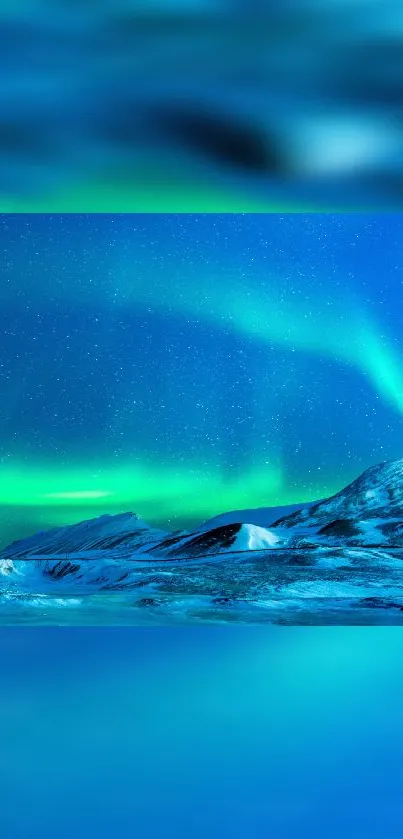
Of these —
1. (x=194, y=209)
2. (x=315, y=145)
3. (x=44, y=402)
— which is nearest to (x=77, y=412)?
(x=44, y=402)

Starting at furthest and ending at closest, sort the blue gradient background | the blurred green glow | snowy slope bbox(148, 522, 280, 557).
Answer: snowy slope bbox(148, 522, 280, 557) → the blurred green glow → the blue gradient background

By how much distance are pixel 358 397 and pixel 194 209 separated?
6.19 ft

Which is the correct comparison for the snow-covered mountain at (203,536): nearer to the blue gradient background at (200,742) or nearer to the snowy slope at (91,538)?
the snowy slope at (91,538)

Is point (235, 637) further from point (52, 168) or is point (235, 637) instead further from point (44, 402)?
point (44, 402)

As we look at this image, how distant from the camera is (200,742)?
230 centimetres

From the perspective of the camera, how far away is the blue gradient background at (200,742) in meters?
1.76

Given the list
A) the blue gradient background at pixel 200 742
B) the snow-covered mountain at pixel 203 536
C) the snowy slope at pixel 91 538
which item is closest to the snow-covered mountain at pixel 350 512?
the snow-covered mountain at pixel 203 536

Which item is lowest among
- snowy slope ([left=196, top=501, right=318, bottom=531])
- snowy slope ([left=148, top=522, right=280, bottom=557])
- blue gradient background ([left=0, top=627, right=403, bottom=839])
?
blue gradient background ([left=0, top=627, right=403, bottom=839])

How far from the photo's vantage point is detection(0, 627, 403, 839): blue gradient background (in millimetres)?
1763

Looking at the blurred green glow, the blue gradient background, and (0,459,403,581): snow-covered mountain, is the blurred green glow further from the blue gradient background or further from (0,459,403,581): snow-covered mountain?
the blue gradient background

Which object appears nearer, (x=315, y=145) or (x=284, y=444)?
(x=315, y=145)

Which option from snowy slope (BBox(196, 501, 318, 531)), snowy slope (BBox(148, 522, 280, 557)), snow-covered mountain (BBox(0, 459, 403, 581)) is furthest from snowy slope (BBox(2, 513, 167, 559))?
snowy slope (BBox(196, 501, 318, 531))

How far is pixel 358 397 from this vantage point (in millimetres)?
6852

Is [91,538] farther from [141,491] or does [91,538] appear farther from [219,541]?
[219,541]
